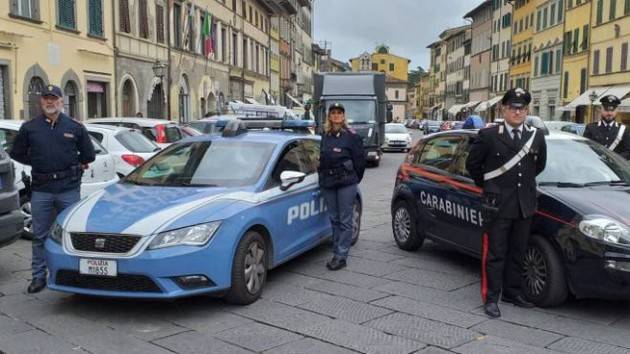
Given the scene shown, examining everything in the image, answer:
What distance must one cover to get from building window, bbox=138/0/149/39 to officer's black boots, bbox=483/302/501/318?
23635 millimetres

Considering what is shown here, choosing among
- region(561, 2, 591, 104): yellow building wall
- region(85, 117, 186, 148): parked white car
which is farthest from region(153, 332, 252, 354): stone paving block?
region(561, 2, 591, 104): yellow building wall

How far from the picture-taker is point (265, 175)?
6.37 meters

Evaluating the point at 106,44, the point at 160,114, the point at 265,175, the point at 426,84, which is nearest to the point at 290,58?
the point at 160,114

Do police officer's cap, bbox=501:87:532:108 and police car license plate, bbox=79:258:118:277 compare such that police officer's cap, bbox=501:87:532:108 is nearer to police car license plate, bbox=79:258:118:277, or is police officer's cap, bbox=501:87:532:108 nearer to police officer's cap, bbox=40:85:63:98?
police car license plate, bbox=79:258:118:277

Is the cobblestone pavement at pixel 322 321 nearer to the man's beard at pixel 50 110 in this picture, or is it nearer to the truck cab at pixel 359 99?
the man's beard at pixel 50 110

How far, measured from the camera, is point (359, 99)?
71.2 ft

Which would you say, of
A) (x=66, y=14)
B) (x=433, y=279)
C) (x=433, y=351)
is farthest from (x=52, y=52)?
(x=433, y=351)

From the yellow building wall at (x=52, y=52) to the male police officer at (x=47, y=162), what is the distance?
1311 centimetres

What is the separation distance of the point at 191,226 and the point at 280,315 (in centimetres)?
104

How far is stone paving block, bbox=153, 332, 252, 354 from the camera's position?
468 centimetres

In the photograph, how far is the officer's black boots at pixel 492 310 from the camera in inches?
217

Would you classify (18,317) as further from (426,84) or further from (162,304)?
(426,84)

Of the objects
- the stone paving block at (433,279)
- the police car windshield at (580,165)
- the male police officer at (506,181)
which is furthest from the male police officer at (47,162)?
the police car windshield at (580,165)

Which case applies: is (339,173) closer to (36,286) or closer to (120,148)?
(36,286)
